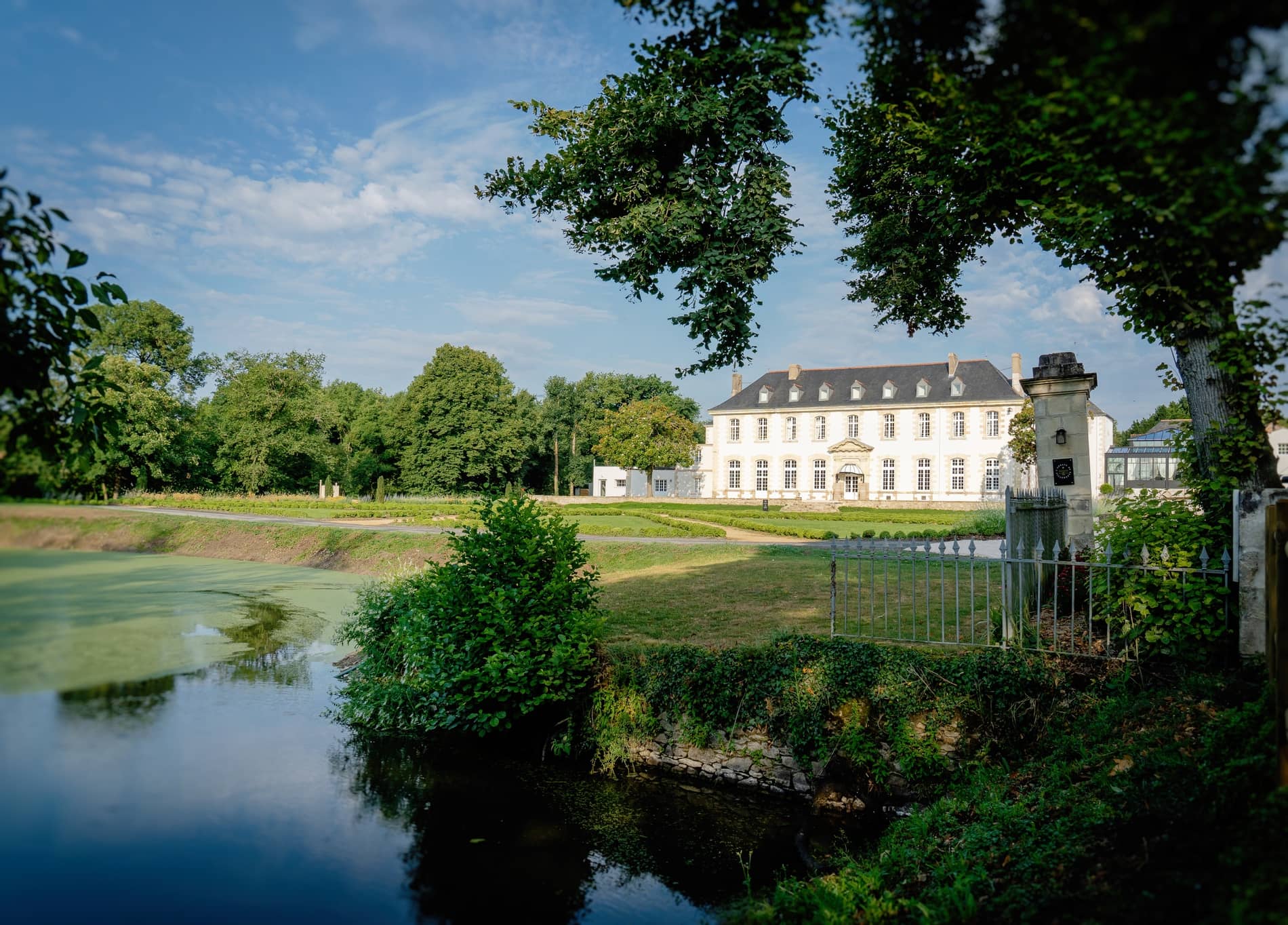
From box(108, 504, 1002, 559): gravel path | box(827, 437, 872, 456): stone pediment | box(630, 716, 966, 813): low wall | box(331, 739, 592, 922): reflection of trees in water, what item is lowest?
box(331, 739, 592, 922): reflection of trees in water

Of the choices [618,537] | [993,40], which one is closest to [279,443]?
[618,537]

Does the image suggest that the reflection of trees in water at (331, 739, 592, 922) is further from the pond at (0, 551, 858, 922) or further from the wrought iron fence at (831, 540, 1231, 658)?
the wrought iron fence at (831, 540, 1231, 658)

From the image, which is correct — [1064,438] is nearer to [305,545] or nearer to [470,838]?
[470,838]

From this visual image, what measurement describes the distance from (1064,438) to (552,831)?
25.6 ft

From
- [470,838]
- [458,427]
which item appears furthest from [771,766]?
[458,427]

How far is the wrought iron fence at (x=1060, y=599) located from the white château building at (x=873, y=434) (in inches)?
1521

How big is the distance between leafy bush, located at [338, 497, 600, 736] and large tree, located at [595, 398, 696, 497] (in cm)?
4211

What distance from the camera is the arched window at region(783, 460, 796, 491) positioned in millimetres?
54156

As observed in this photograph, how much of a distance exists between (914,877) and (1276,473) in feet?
13.8

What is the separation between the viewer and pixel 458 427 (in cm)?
4809

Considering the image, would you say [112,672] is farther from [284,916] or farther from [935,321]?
[935,321]

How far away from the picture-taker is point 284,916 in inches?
203

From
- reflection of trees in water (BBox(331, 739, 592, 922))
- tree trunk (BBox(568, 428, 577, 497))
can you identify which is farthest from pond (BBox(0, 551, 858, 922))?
tree trunk (BBox(568, 428, 577, 497))

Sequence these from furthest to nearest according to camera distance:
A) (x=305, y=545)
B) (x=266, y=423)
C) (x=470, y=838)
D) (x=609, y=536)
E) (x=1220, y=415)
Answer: (x=266, y=423) < (x=305, y=545) < (x=609, y=536) < (x=470, y=838) < (x=1220, y=415)
